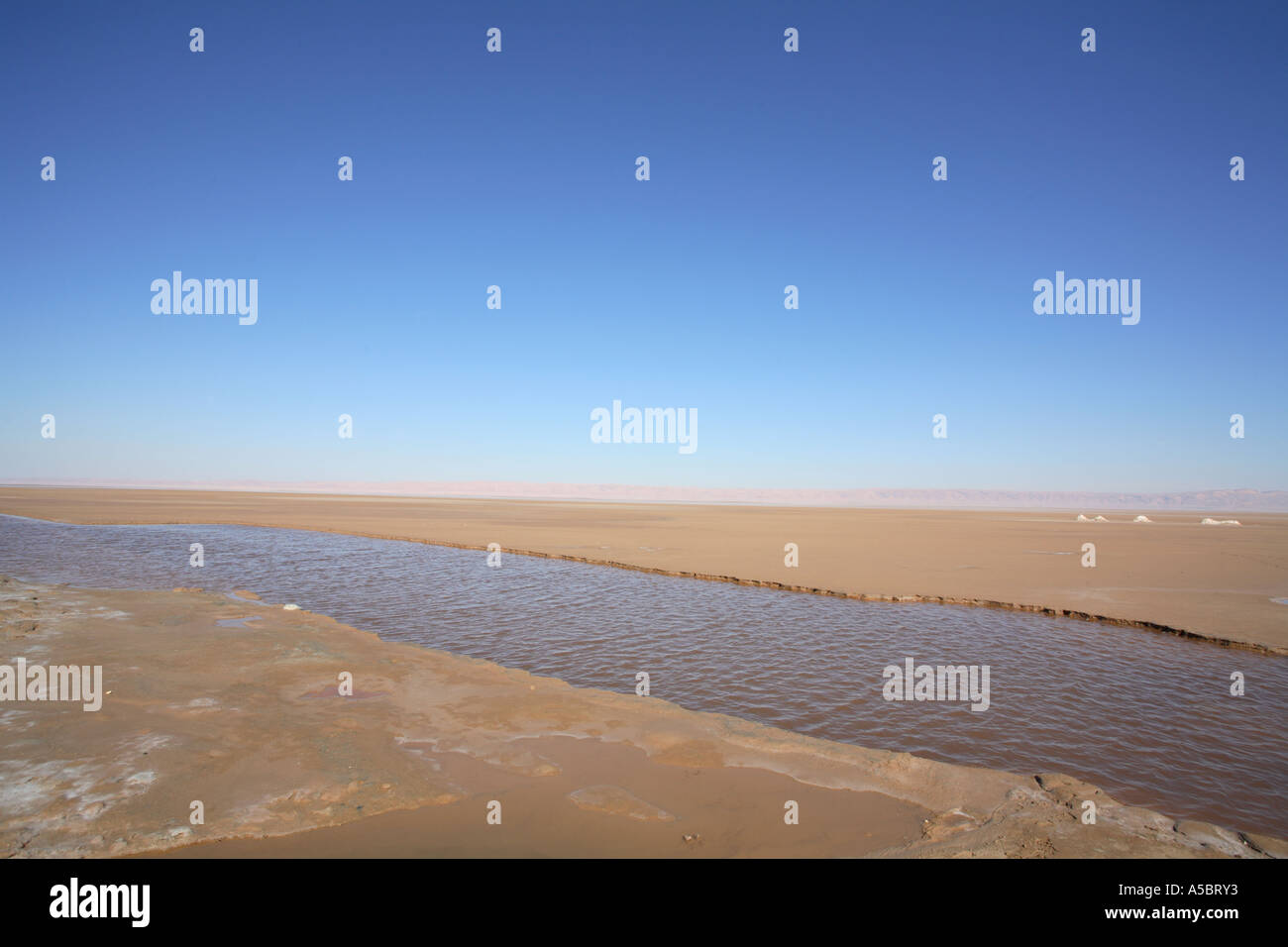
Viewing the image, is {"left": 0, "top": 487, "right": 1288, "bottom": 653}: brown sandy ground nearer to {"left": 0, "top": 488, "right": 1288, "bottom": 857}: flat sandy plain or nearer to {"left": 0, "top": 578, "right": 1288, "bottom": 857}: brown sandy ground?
{"left": 0, "top": 488, "right": 1288, "bottom": 857}: flat sandy plain

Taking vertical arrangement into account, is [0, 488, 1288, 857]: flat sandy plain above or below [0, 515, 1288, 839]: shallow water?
above

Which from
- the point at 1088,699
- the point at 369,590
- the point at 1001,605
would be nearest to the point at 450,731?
the point at 1088,699

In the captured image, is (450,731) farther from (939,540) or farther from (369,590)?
(939,540)

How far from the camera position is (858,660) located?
36.9 feet

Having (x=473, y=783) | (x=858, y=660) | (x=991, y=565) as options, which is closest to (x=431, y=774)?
(x=473, y=783)

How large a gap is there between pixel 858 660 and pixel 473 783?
25.3 feet

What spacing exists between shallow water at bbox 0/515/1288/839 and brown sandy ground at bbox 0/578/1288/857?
3.59ft

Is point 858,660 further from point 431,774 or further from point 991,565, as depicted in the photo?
point 991,565

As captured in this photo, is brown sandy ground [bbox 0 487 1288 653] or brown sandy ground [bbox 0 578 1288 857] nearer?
brown sandy ground [bbox 0 578 1288 857]

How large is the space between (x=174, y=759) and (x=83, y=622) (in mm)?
8476

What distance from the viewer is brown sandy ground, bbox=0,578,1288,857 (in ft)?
17.1

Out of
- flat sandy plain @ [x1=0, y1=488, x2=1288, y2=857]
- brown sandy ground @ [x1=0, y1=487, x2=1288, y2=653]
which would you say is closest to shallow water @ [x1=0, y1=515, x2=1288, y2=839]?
flat sandy plain @ [x1=0, y1=488, x2=1288, y2=857]

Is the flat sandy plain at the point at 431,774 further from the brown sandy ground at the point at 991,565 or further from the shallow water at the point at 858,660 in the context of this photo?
the brown sandy ground at the point at 991,565

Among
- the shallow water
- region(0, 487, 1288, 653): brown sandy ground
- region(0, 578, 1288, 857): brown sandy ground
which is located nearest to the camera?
region(0, 578, 1288, 857): brown sandy ground
